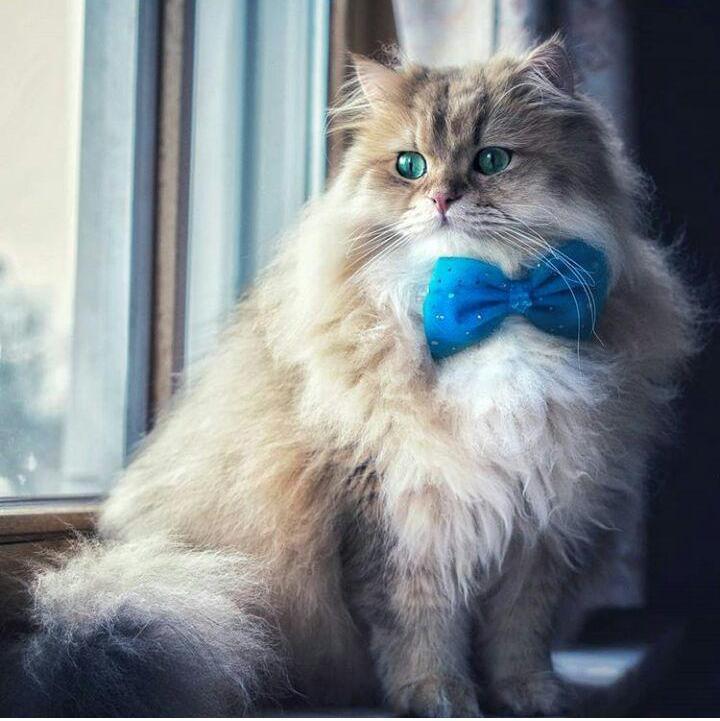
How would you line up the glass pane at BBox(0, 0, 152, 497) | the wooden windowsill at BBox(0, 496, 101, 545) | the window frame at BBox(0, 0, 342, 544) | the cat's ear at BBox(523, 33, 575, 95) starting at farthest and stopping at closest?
the window frame at BBox(0, 0, 342, 544) → the glass pane at BBox(0, 0, 152, 497) → the wooden windowsill at BBox(0, 496, 101, 545) → the cat's ear at BBox(523, 33, 575, 95)

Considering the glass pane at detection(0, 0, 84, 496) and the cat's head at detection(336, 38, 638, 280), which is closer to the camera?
the cat's head at detection(336, 38, 638, 280)

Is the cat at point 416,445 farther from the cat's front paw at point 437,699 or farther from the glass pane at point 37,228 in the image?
the glass pane at point 37,228

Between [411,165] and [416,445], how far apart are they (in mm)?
411

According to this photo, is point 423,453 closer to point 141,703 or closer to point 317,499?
point 317,499

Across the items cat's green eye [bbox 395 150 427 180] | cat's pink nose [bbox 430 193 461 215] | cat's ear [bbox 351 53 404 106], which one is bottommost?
cat's pink nose [bbox 430 193 461 215]

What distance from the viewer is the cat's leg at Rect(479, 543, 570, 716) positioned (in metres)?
1.44

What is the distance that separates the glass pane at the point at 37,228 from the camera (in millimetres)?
1629

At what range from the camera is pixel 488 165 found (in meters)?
1.37

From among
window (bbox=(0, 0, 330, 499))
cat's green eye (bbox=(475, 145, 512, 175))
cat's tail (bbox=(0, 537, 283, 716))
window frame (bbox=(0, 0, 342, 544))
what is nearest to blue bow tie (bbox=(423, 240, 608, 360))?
cat's green eye (bbox=(475, 145, 512, 175))

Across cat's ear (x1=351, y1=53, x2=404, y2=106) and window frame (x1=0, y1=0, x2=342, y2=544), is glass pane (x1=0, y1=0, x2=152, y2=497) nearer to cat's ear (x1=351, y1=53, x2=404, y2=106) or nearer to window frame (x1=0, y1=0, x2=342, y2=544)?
window frame (x1=0, y1=0, x2=342, y2=544)

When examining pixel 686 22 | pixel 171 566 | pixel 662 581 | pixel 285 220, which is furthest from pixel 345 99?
pixel 662 581

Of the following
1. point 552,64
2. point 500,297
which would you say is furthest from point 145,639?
point 552,64

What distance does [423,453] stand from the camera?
1.32 meters

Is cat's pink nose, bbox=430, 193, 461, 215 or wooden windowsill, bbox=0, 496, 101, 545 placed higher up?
cat's pink nose, bbox=430, 193, 461, 215
